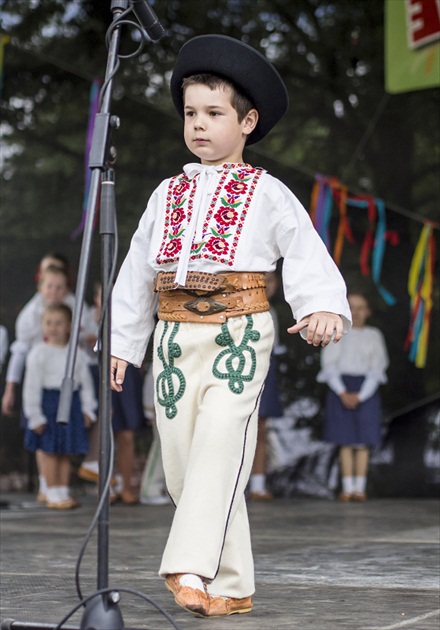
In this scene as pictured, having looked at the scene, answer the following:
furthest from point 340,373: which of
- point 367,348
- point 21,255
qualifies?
point 21,255

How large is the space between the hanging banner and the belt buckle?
168 inches

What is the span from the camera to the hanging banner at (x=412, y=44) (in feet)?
21.4

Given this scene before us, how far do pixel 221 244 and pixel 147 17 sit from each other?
58cm

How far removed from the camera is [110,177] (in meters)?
2.29

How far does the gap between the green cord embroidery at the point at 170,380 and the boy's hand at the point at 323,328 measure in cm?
30

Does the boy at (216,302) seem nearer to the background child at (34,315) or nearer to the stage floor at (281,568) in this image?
the stage floor at (281,568)

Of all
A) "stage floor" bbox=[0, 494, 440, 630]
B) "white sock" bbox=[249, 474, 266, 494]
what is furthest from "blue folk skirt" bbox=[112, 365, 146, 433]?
"white sock" bbox=[249, 474, 266, 494]

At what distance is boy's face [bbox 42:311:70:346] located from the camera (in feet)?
21.9

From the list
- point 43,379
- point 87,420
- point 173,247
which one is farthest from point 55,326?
point 173,247

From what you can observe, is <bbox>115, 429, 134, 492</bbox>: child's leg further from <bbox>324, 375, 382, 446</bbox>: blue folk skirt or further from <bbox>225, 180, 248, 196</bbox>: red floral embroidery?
<bbox>225, 180, 248, 196</bbox>: red floral embroidery

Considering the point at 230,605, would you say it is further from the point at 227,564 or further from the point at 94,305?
the point at 94,305

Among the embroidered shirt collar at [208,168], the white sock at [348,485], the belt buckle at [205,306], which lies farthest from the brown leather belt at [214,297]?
the white sock at [348,485]

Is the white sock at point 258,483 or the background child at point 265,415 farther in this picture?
the white sock at point 258,483

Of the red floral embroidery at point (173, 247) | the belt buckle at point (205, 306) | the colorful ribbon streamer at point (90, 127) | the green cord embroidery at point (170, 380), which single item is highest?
the colorful ribbon streamer at point (90, 127)
